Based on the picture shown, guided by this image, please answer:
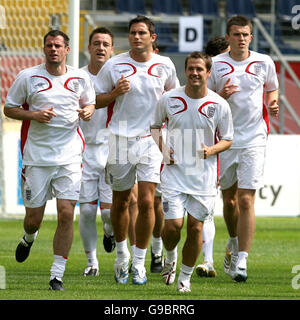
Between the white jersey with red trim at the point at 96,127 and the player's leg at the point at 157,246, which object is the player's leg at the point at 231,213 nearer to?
the player's leg at the point at 157,246

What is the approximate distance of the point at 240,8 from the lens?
21.5 m

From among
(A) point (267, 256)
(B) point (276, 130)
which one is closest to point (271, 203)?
(B) point (276, 130)

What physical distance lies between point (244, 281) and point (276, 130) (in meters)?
11.4

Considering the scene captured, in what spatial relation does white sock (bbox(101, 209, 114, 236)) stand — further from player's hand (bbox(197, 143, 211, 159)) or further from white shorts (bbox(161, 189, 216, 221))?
player's hand (bbox(197, 143, 211, 159))

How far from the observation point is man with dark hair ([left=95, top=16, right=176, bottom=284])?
28.3 feet

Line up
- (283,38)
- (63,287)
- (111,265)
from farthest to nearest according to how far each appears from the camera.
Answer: (283,38), (111,265), (63,287)

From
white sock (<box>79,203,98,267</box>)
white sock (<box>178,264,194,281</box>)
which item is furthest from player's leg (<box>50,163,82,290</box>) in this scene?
white sock (<box>79,203,98,267</box>)

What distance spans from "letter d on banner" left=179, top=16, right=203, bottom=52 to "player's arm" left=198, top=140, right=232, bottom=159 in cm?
1218

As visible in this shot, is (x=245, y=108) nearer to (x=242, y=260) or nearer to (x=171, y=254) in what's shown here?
(x=242, y=260)

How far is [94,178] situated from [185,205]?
2.43 m

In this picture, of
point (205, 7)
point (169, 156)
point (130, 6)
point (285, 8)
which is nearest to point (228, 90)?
point (169, 156)

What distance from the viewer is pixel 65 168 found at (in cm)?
831

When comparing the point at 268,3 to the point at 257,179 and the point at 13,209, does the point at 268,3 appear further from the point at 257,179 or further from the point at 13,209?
the point at 257,179

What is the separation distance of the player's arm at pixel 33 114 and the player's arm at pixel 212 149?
137 cm
